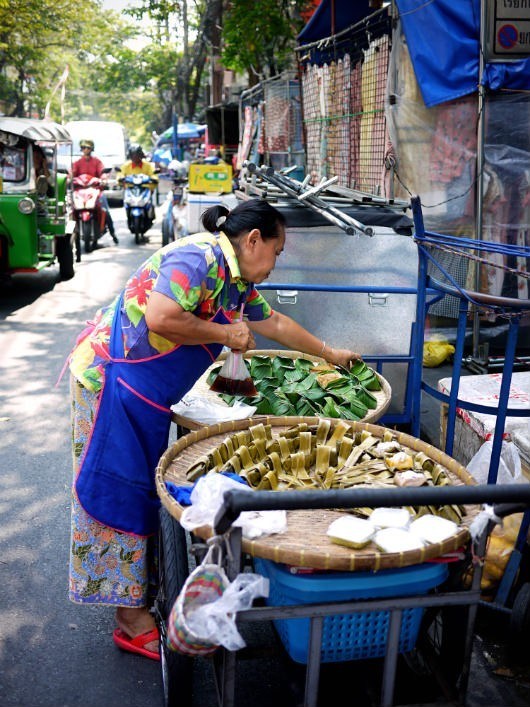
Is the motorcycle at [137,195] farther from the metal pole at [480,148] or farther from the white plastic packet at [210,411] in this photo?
the white plastic packet at [210,411]

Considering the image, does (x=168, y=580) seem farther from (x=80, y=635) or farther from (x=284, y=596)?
(x=80, y=635)

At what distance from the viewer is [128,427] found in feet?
8.79

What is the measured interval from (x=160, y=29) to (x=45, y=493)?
31371 mm

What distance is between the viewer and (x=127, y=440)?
2.69 metres

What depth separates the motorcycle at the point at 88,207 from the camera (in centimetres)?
1277

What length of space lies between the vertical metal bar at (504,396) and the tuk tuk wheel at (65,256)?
8.77 metres

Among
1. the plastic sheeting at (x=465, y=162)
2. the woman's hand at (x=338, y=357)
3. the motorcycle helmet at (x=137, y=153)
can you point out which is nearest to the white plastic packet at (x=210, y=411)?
the woman's hand at (x=338, y=357)

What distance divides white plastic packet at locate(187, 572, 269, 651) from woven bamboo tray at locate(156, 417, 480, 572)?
5.2 inches

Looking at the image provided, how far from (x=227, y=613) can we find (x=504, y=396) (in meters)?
1.56

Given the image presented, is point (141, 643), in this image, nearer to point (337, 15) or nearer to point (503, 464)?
point (503, 464)

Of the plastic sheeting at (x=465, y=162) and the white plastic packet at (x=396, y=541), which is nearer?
the white plastic packet at (x=396, y=541)

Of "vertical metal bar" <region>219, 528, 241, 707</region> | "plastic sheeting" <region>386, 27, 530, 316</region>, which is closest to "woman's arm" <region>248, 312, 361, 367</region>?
"vertical metal bar" <region>219, 528, 241, 707</region>

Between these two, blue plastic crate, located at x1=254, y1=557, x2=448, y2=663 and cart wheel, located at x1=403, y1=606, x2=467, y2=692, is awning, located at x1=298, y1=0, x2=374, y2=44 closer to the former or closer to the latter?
cart wheel, located at x1=403, y1=606, x2=467, y2=692

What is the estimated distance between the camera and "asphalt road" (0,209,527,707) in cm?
270
